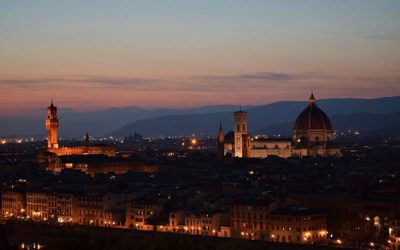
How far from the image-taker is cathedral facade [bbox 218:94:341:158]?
134 metres

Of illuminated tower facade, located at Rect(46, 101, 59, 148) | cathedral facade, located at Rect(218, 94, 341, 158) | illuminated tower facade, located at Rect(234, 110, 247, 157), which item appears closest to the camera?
cathedral facade, located at Rect(218, 94, 341, 158)

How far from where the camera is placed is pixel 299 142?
135 meters

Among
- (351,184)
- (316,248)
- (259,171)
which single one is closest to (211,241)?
(316,248)

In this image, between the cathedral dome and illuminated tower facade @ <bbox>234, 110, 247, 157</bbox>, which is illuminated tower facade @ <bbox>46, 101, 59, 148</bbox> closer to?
illuminated tower facade @ <bbox>234, 110, 247, 157</bbox>

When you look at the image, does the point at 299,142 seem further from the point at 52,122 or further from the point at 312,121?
the point at 52,122

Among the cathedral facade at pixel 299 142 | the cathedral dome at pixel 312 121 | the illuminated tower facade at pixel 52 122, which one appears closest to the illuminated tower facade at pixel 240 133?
the cathedral facade at pixel 299 142

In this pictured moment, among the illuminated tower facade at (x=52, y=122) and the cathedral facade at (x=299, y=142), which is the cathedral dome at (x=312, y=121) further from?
the illuminated tower facade at (x=52, y=122)

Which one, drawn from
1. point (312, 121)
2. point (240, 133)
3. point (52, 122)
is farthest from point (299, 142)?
point (52, 122)

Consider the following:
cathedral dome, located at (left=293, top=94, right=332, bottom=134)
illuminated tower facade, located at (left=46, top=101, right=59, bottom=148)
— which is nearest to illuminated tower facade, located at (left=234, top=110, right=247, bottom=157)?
cathedral dome, located at (left=293, top=94, right=332, bottom=134)

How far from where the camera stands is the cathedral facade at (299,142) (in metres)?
134

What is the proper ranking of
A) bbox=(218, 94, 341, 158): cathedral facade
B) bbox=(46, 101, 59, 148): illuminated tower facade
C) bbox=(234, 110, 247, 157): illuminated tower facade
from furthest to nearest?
bbox=(46, 101, 59, 148): illuminated tower facade < bbox=(234, 110, 247, 157): illuminated tower facade < bbox=(218, 94, 341, 158): cathedral facade

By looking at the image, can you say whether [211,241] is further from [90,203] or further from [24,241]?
[90,203]

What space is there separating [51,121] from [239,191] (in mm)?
64730

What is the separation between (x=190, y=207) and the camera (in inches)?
2724
